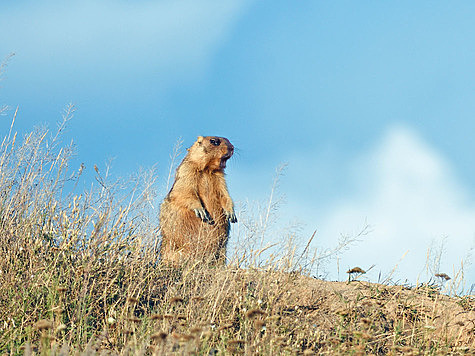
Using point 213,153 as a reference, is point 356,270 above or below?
below

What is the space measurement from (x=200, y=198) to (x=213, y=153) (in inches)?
28.3

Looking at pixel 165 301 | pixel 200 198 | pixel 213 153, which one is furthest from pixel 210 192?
pixel 165 301

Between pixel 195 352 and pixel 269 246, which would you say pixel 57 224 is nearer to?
pixel 269 246

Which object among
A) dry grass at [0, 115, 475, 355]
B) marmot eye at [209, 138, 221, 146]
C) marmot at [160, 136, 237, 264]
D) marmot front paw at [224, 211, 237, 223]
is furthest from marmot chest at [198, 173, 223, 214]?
dry grass at [0, 115, 475, 355]

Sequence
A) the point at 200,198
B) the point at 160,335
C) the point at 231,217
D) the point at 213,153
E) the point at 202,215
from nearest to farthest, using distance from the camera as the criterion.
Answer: the point at 160,335
the point at 202,215
the point at 231,217
the point at 200,198
the point at 213,153

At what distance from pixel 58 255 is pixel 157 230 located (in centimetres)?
132

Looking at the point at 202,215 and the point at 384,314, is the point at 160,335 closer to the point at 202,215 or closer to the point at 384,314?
the point at 384,314

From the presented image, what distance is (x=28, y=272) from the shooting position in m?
4.44

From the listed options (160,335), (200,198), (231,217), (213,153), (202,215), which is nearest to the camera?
(160,335)

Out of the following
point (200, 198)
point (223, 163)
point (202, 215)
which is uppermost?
point (223, 163)

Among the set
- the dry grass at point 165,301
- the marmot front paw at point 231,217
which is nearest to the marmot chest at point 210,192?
the marmot front paw at point 231,217

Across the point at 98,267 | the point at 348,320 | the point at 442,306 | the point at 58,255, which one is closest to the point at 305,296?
the point at 348,320

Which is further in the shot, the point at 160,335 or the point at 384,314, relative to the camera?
the point at 384,314

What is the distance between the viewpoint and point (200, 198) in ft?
25.8
